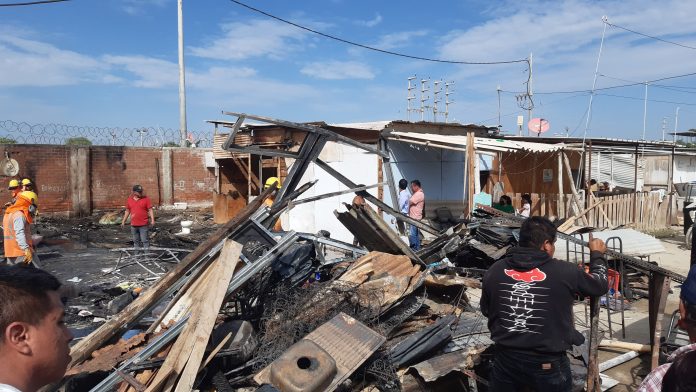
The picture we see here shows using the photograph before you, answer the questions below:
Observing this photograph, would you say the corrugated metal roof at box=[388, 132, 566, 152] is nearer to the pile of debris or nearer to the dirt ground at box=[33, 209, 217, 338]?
the dirt ground at box=[33, 209, 217, 338]

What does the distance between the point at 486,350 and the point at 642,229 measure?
533 inches

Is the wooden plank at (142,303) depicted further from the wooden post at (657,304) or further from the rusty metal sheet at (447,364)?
the wooden post at (657,304)

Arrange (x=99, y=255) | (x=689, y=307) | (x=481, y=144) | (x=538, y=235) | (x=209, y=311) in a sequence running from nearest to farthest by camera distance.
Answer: (x=689, y=307), (x=538, y=235), (x=209, y=311), (x=99, y=255), (x=481, y=144)

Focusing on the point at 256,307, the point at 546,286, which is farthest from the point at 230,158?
the point at 546,286

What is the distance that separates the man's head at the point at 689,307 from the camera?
67.0 inches

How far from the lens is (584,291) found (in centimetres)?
281

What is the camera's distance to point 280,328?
415cm

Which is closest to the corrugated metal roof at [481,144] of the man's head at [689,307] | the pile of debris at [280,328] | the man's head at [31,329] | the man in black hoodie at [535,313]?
the pile of debris at [280,328]

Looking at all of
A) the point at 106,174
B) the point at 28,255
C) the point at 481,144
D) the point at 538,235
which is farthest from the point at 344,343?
the point at 106,174

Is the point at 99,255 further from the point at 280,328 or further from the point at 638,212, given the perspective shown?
the point at 638,212

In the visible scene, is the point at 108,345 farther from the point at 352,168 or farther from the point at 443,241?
the point at 352,168

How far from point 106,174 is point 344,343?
16793 millimetres

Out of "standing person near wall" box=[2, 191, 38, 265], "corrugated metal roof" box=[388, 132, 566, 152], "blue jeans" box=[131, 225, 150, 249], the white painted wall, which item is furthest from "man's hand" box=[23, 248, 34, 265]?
"corrugated metal roof" box=[388, 132, 566, 152]

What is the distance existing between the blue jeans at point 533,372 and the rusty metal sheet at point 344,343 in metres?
1.14
